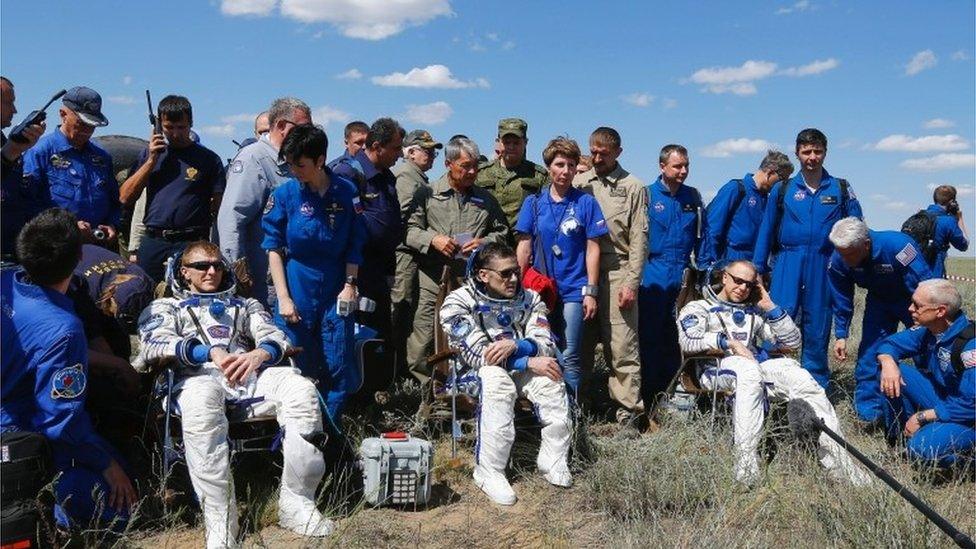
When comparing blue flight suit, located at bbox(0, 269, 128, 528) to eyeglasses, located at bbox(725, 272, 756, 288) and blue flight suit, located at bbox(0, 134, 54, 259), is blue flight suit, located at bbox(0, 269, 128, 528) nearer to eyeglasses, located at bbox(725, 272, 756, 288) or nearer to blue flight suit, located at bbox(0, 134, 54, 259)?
blue flight suit, located at bbox(0, 134, 54, 259)

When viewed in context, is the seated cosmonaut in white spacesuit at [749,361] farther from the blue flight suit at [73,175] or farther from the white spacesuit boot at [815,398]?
the blue flight suit at [73,175]

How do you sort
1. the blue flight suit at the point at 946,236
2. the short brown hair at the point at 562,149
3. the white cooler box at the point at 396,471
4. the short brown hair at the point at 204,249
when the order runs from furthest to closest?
the blue flight suit at the point at 946,236
the short brown hair at the point at 562,149
the short brown hair at the point at 204,249
the white cooler box at the point at 396,471

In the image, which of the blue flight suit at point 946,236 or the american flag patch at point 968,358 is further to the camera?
the blue flight suit at point 946,236

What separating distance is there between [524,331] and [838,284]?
281cm

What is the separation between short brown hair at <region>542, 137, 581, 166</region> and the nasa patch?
2.57 m

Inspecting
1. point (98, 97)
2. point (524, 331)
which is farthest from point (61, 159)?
point (524, 331)

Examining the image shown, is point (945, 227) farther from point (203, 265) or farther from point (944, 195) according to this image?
point (203, 265)

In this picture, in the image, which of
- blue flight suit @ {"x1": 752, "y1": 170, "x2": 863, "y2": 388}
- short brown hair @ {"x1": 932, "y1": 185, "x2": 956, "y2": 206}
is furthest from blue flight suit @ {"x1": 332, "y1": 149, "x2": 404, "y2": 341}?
short brown hair @ {"x1": 932, "y1": 185, "x2": 956, "y2": 206}

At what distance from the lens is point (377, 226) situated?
245 inches

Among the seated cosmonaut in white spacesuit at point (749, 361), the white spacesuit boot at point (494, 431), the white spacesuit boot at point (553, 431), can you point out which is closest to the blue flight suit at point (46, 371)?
the white spacesuit boot at point (494, 431)

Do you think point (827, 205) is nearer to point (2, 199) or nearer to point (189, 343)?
point (189, 343)

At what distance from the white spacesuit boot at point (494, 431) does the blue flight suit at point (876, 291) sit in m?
2.97

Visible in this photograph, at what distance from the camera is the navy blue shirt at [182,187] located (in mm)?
6004

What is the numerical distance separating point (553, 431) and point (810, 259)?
3067 millimetres
